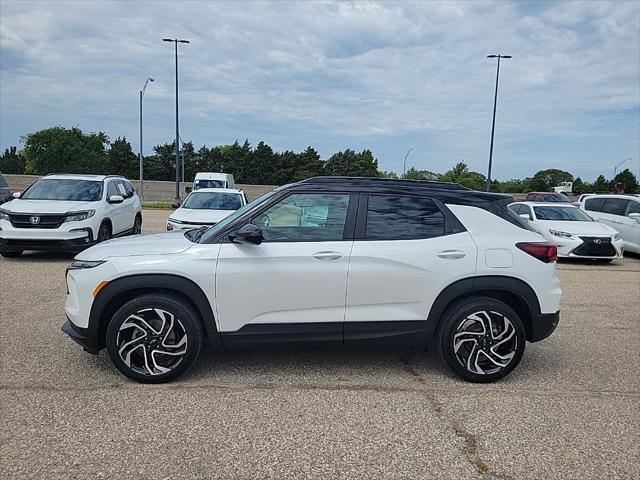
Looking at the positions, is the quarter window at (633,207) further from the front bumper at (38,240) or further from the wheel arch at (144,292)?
the front bumper at (38,240)

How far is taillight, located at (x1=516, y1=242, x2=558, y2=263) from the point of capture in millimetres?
4168

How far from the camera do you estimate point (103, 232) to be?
10.3 metres

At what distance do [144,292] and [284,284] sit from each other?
1.12m

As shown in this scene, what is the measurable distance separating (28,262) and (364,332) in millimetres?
7899

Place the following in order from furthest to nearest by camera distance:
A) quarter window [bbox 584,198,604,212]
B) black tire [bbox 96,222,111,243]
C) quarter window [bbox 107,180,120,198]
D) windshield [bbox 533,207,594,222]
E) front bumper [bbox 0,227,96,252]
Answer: quarter window [bbox 584,198,604,212]
windshield [bbox 533,207,594,222]
quarter window [bbox 107,180,120,198]
black tire [bbox 96,222,111,243]
front bumper [bbox 0,227,96,252]

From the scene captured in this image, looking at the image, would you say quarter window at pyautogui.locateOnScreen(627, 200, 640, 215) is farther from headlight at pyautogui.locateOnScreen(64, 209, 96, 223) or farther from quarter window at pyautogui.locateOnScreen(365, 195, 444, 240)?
headlight at pyautogui.locateOnScreen(64, 209, 96, 223)

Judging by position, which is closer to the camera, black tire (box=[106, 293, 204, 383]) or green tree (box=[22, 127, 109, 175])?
black tire (box=[106, 293, 204, 383])

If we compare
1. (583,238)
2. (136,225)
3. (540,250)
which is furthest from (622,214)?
(136,225)

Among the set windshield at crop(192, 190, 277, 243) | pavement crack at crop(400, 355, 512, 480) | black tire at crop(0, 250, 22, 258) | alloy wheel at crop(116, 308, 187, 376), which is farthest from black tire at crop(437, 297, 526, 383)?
black tire at crop(0, 250, 22, 258)

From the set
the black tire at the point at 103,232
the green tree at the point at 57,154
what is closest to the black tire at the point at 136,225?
the black tire at the point at 103,232

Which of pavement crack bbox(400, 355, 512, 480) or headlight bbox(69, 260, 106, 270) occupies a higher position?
headlight bbox(69, 260, 106, 270)

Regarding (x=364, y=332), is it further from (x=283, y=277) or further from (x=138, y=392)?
(x=138, y=392)

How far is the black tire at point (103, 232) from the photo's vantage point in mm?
10098

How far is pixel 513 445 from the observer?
3.22 m
